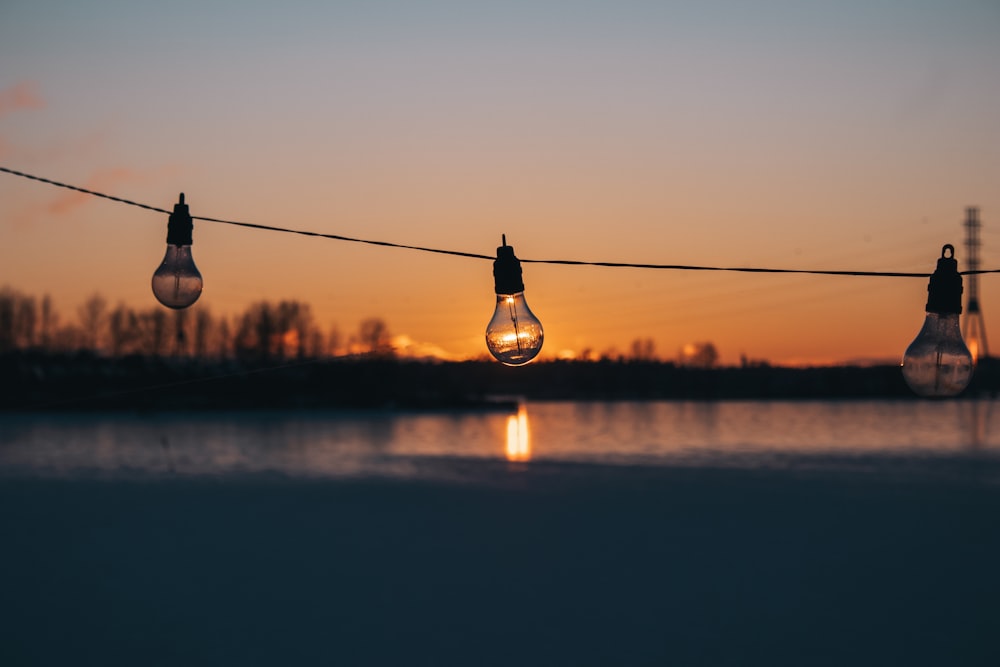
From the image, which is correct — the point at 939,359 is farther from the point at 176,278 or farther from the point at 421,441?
the point at 421,441

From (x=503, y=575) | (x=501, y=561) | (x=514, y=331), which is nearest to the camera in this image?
(x=514, y=331)

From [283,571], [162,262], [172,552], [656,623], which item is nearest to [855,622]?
[656,623]

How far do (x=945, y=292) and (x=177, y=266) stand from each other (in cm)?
347

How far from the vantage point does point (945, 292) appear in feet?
11.8

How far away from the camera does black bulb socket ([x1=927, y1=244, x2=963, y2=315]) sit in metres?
3.57

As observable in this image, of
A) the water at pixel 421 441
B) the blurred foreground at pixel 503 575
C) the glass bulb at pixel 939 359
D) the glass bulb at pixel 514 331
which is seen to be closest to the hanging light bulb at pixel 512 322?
the glass bulb at pixel 514 331

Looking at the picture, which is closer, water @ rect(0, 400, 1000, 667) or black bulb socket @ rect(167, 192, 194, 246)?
black bulb socket @ rect(167, 192, 194, 246)

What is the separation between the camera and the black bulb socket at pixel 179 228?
15.9 feet

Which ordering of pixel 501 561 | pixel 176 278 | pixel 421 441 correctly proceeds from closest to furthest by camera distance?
pixel 176 278, pixel 501 561, pixel 421 441

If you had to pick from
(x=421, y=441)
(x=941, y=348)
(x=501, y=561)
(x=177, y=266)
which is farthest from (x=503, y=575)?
(x=421, y=441)

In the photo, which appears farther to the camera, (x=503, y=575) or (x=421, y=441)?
(x=421, y=441)

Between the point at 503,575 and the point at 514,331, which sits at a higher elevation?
the point at 514,331

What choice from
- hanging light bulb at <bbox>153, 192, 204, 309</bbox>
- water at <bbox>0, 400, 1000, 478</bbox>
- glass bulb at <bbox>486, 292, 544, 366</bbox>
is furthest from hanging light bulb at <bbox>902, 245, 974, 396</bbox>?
water at <bbox>0, 400, 1000, 478</bbox>

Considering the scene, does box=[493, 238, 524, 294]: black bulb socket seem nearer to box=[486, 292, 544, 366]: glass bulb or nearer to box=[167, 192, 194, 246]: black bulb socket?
box=[486, 292, 544, 366]: glass bulb
